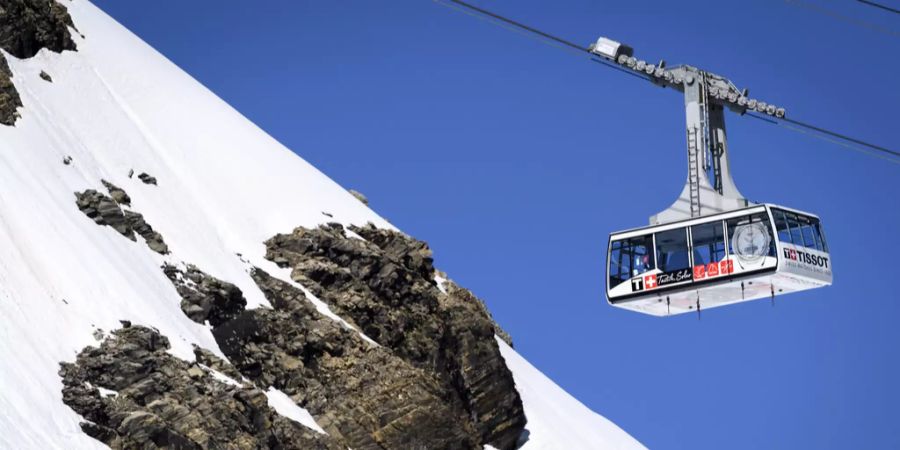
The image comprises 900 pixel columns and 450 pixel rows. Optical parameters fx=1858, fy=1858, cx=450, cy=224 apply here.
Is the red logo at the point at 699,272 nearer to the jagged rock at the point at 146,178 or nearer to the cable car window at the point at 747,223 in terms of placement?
the cable car window at the point at 747,223

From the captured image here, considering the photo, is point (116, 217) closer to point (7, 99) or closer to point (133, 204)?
point (133, 204)

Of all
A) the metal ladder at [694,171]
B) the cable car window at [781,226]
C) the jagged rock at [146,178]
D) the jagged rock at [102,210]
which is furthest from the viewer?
the jagged rock at [146,178]

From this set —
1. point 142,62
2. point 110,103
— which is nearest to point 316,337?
point 110,103

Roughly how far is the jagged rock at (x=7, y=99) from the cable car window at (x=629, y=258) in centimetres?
2352

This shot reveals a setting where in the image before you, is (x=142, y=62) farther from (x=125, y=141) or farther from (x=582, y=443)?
(x=582, y=443)

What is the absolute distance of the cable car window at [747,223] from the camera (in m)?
53.1

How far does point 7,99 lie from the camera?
6738 cm

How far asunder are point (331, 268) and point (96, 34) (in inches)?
735

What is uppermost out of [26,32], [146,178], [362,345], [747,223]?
[26,32]

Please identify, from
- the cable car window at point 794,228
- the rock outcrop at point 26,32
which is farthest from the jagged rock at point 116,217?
the cable car window at point 794,228

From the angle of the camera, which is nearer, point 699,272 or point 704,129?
point 699,272

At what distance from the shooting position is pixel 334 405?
213 ft

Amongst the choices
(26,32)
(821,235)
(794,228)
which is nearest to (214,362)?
(794,228)

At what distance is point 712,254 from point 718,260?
31 cm
